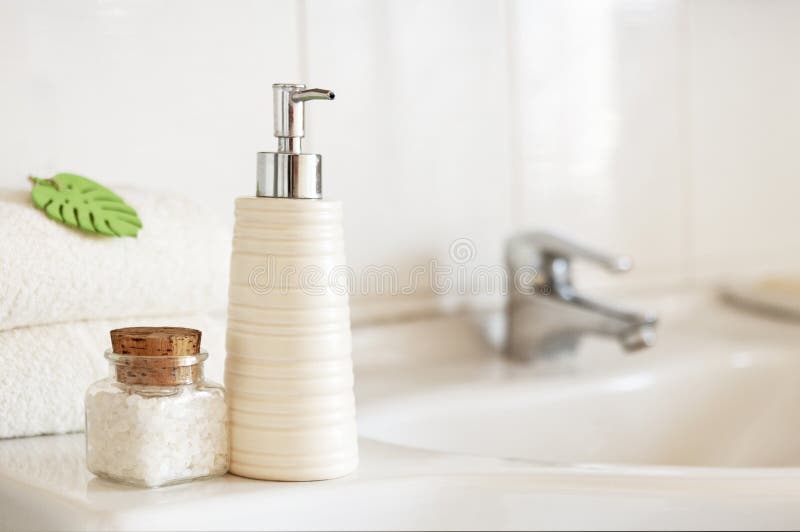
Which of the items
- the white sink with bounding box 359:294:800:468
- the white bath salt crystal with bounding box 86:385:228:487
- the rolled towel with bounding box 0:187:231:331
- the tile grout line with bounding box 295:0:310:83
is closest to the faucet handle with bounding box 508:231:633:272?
the white sink with bounding box 359:294:800:468

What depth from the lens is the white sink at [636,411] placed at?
82cm

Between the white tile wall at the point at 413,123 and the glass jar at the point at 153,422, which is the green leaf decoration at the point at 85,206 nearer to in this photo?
the glass jar at the point at 153,422

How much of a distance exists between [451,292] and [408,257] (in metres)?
0.07

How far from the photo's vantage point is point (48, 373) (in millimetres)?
574

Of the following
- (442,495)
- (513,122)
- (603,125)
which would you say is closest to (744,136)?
(603,125)

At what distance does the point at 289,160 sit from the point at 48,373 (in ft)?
0.64

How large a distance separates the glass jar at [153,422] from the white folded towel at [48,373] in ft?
0.26

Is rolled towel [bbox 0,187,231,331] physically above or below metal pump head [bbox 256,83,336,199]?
below

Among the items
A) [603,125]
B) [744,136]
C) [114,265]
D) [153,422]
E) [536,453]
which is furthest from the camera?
[744,136]

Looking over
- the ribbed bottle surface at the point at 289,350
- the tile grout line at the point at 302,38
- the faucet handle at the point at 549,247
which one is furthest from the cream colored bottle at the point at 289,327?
the faucet handle at the point at 549,247

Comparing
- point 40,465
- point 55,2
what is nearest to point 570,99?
point 55,2

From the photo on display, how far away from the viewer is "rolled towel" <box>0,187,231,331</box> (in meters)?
0.57

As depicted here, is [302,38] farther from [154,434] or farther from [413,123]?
[154,434]

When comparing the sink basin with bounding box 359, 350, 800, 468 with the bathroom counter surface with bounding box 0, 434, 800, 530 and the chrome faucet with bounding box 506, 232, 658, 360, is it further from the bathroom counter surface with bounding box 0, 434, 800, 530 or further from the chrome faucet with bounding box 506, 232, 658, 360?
the bathroom counter surface with bounding box 0, 434, 800, 530
